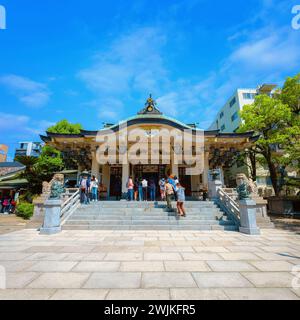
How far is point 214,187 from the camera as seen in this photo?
12.1 metres

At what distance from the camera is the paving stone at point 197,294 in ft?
8.35

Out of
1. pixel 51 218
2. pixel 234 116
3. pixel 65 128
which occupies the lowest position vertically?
pixel 51 218

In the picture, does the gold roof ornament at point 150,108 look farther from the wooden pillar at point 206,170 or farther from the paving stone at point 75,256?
the paving stone at point 75,256

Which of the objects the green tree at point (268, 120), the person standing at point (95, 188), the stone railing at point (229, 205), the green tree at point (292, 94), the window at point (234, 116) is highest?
the window at point (234, 116)

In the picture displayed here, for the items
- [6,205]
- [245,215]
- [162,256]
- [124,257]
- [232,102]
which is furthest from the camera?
[232,102]

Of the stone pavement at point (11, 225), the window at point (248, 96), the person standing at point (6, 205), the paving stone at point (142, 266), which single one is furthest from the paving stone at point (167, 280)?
the window at point (248, 96)

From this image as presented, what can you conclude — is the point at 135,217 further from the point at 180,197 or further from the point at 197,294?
the point at 197,294

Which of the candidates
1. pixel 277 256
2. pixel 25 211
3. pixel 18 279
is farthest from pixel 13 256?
pixel 25 211

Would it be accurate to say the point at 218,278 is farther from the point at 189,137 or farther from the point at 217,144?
the point at 217,144

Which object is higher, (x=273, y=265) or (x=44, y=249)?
(x=273, y=265)

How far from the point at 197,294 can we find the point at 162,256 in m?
1.98

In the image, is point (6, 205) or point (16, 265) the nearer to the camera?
point (16, 265)

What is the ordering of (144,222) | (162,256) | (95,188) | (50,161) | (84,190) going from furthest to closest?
(50,161), (95,188), (84,190), (144,222), (162,256)

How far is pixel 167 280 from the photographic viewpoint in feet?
10.2
